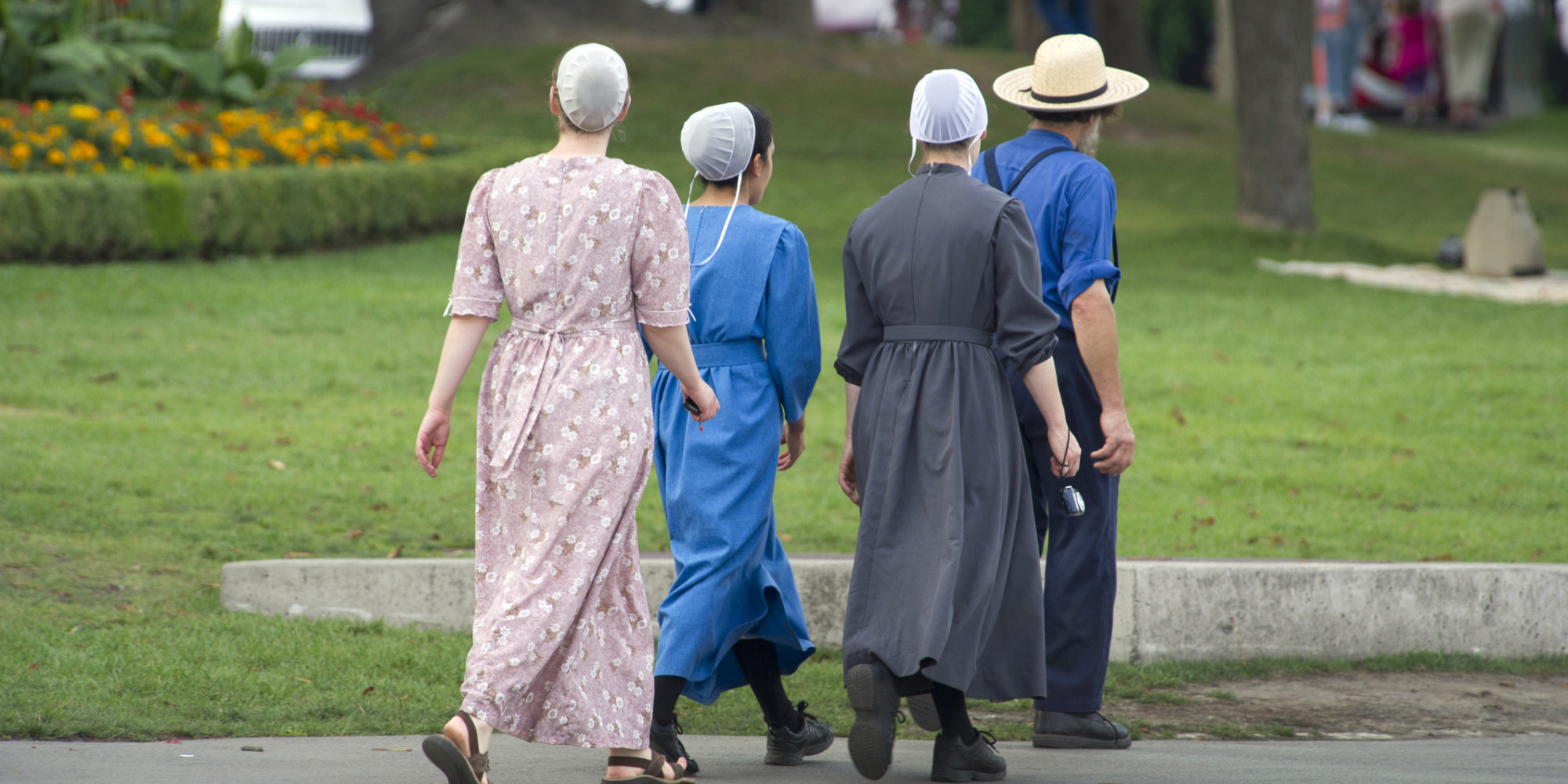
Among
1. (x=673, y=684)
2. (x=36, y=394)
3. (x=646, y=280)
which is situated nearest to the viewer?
(x=646, y=280)

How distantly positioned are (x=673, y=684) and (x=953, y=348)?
3.69ft

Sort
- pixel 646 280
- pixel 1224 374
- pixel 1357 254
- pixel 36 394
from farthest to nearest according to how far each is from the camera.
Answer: pixel 1357 254 < pixel 1224 374 < pixel 36 394 < pixel 646 280

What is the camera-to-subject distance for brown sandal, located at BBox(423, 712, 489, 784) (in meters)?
3.45

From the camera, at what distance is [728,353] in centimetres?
431

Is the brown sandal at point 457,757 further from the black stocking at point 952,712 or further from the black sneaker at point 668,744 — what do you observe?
the black stocking at point 952,712

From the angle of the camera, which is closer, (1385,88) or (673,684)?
(673,684)

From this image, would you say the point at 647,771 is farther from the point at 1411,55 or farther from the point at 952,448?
the point at 1411,55

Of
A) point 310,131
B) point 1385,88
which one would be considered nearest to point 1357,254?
point 310,131

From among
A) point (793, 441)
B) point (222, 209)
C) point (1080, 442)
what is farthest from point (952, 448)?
point (222, 209)

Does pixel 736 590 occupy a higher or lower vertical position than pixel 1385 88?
higher

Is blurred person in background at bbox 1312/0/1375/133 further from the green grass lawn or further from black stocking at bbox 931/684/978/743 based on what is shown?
black stocking at bbox 931/684/978/743

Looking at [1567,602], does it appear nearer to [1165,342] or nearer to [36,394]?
[1165,342]

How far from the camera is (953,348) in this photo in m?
4.16

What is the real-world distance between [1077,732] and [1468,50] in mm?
37249
